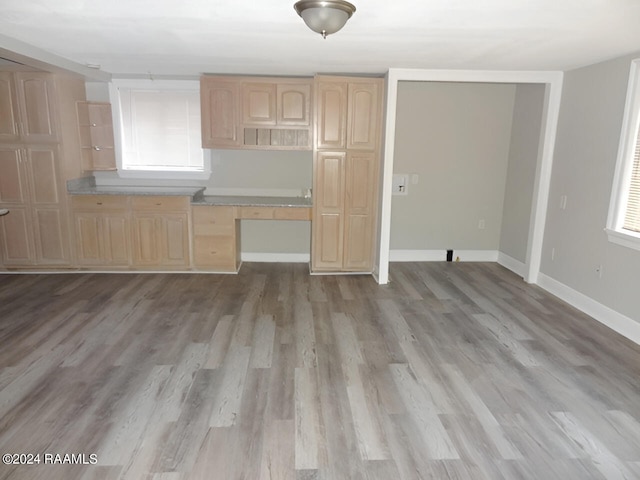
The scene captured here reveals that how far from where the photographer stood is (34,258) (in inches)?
194

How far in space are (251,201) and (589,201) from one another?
350cm

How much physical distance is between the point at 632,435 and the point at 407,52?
3.09 m

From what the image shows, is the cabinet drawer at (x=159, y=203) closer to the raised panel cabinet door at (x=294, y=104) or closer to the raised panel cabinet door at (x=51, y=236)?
the raised panel cabinet door at (x=51, y=236)

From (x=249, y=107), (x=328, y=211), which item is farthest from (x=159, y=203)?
(x=328, y=211)

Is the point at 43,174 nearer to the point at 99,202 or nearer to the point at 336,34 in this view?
the point at 99,202

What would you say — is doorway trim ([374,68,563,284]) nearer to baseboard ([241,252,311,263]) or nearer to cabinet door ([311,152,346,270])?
cabinet door ([311,152,346,270])

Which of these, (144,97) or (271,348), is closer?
(271,348)

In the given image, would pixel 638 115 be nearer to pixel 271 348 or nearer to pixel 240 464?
pixel 271 348

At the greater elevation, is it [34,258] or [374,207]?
[374,207]

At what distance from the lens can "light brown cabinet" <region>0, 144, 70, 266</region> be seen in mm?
4719

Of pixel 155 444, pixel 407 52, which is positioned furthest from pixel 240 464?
pixel 407 52

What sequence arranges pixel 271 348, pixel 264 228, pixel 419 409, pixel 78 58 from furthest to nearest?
pixel 264 228
pixel 78 58
pixel 271 348
pixel 419 409

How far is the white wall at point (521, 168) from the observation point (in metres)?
4.99

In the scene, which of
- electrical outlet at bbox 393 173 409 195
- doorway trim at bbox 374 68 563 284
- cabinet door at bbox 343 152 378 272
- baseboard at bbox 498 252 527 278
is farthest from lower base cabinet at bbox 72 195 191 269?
baseboard at bbox 498 252 527 278
